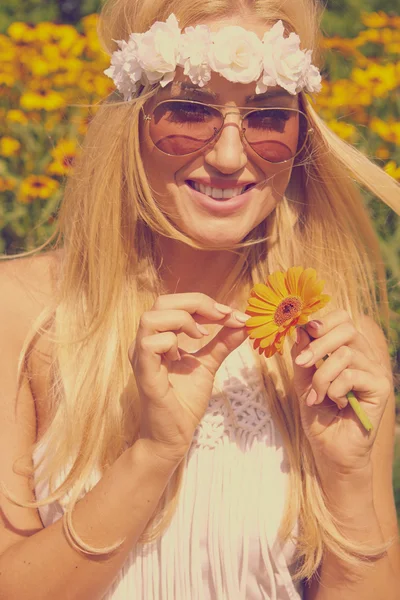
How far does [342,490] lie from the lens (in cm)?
201

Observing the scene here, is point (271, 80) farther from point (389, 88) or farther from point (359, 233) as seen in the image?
point (389, 88)

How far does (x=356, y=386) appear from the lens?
1896mm

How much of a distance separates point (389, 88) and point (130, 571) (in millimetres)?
2602

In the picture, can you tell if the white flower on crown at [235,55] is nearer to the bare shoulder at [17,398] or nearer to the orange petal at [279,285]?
the orange petal at [279,285]

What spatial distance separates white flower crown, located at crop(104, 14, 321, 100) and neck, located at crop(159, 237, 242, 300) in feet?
1.40

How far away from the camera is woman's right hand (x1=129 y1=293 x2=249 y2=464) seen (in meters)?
→ 1.82

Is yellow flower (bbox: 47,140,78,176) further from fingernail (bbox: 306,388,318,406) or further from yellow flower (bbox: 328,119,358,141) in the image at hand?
fingernail (bbox: 306,388,318,406)

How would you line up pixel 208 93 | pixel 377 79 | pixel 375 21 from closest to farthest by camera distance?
pixel 208 93 → pixel 377 79 → pixel 375 21

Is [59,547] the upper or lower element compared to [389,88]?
lower

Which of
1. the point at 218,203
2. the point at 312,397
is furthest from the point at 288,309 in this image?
the point at 218,203

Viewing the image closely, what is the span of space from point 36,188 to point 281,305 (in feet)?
7.01

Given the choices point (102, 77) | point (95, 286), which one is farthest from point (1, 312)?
point (102, 77)

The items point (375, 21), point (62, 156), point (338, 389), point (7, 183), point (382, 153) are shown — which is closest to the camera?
point (338, 389)

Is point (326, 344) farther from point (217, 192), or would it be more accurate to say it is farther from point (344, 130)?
point (344, 130)
